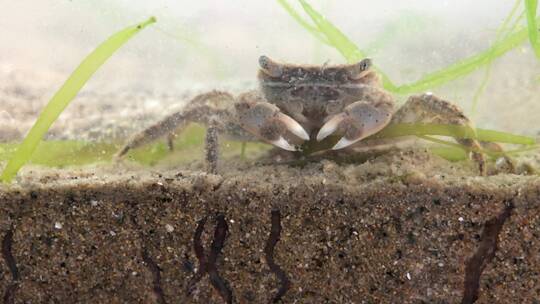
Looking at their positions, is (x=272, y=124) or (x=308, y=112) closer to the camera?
(x=272, y=124)

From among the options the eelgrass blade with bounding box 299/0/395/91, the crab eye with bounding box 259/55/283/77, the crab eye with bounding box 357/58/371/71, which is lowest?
the crab eye with bounding box 259/55/283/77

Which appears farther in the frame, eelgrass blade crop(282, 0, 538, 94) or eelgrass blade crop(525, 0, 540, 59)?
eelgrass blade crop(282, 0, 538, 94)

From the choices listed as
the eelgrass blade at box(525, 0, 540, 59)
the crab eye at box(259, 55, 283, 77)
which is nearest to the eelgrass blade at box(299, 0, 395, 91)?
the crab eye at box(259, 55, 283, 77)

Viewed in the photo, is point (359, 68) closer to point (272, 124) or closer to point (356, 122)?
point (356, 122)

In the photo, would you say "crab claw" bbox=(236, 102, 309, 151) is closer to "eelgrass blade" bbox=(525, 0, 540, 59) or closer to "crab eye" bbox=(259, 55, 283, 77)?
"crab eye" bbox=(259, 55, 283, 77)

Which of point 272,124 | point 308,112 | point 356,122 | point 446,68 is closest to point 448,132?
point 446,68

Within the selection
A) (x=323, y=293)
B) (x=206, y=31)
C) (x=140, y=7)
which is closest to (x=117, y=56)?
(x=140, y=7)
